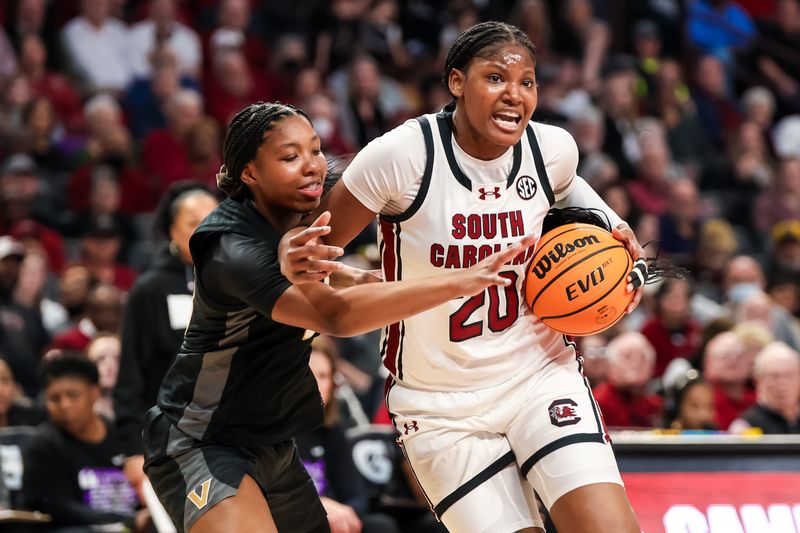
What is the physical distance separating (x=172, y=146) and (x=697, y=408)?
4.98 meters

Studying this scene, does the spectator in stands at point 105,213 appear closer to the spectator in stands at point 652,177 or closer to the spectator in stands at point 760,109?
the spectator in stands at point 652,177

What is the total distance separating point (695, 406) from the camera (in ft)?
25.4

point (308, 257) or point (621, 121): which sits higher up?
point (308, 257)

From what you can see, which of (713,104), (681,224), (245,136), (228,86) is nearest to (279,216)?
(245,136)

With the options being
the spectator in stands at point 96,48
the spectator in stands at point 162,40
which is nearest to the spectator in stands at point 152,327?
the spectator in stands at point 96,48

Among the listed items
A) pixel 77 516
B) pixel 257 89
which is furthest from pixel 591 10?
pixel 77 516

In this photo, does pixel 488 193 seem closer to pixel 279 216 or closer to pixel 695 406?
pixel 279 216

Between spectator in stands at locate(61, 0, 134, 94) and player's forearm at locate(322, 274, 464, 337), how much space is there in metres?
7.90

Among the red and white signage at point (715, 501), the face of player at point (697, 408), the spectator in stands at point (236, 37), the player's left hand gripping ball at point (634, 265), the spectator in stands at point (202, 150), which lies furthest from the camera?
the spectator in stands at point (236, 37)

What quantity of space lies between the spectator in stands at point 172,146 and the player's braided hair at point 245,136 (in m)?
6.31

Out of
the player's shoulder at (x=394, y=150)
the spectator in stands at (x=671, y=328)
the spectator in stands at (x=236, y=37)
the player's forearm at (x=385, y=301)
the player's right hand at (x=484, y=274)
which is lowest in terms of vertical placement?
the spectator in stands at (x=671, y=328)

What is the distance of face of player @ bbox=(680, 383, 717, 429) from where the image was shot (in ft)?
25.3

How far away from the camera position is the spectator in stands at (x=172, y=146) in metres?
10.4

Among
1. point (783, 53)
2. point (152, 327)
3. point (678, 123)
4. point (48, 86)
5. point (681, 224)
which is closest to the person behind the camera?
point (152, 327)
